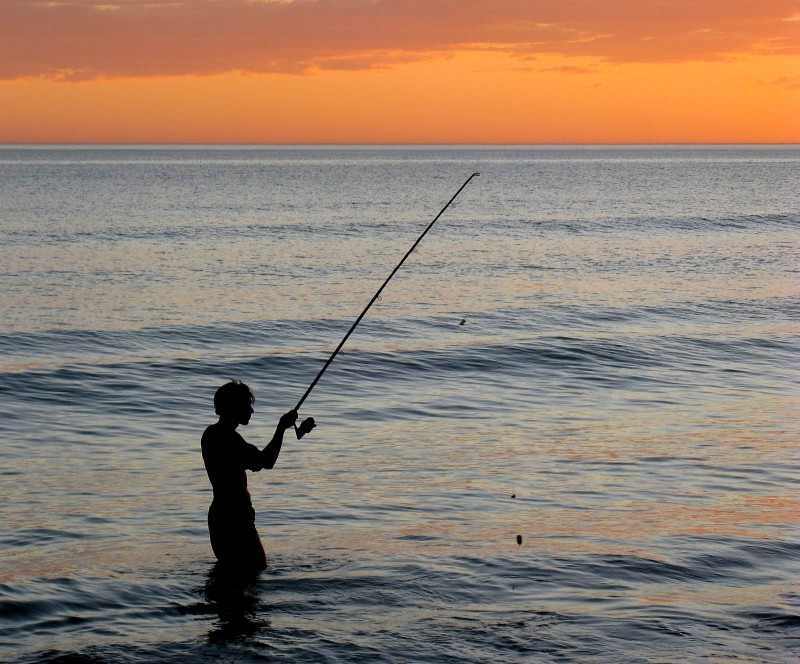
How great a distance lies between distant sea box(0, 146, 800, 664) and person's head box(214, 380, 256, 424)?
49.1 inches

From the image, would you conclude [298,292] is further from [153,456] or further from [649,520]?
[649,520]

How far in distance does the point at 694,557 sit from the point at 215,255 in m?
26.7

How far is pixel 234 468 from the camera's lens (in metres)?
6.49

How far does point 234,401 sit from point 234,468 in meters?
0.52

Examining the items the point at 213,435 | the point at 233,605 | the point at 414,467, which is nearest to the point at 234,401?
the point at 213,435

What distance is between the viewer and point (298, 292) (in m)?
24.5

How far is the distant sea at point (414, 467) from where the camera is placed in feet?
20.7

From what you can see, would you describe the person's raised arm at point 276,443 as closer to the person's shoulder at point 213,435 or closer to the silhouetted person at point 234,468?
the silhouetted person at point 234,468

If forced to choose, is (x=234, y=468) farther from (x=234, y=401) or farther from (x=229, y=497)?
(x=234, y=401)

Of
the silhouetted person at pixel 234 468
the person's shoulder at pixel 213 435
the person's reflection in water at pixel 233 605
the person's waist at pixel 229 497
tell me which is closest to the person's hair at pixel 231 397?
the silhouetted person at pixel 234 468

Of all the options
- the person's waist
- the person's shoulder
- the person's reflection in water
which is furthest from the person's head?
the person's reflection in water

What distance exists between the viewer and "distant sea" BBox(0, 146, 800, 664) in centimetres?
631

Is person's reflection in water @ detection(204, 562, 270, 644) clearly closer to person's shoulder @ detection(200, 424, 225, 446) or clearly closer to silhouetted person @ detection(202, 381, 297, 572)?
silhouetted person @ detection(202, 381, 297, 572)

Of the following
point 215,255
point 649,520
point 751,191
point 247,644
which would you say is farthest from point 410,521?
point 751,191
